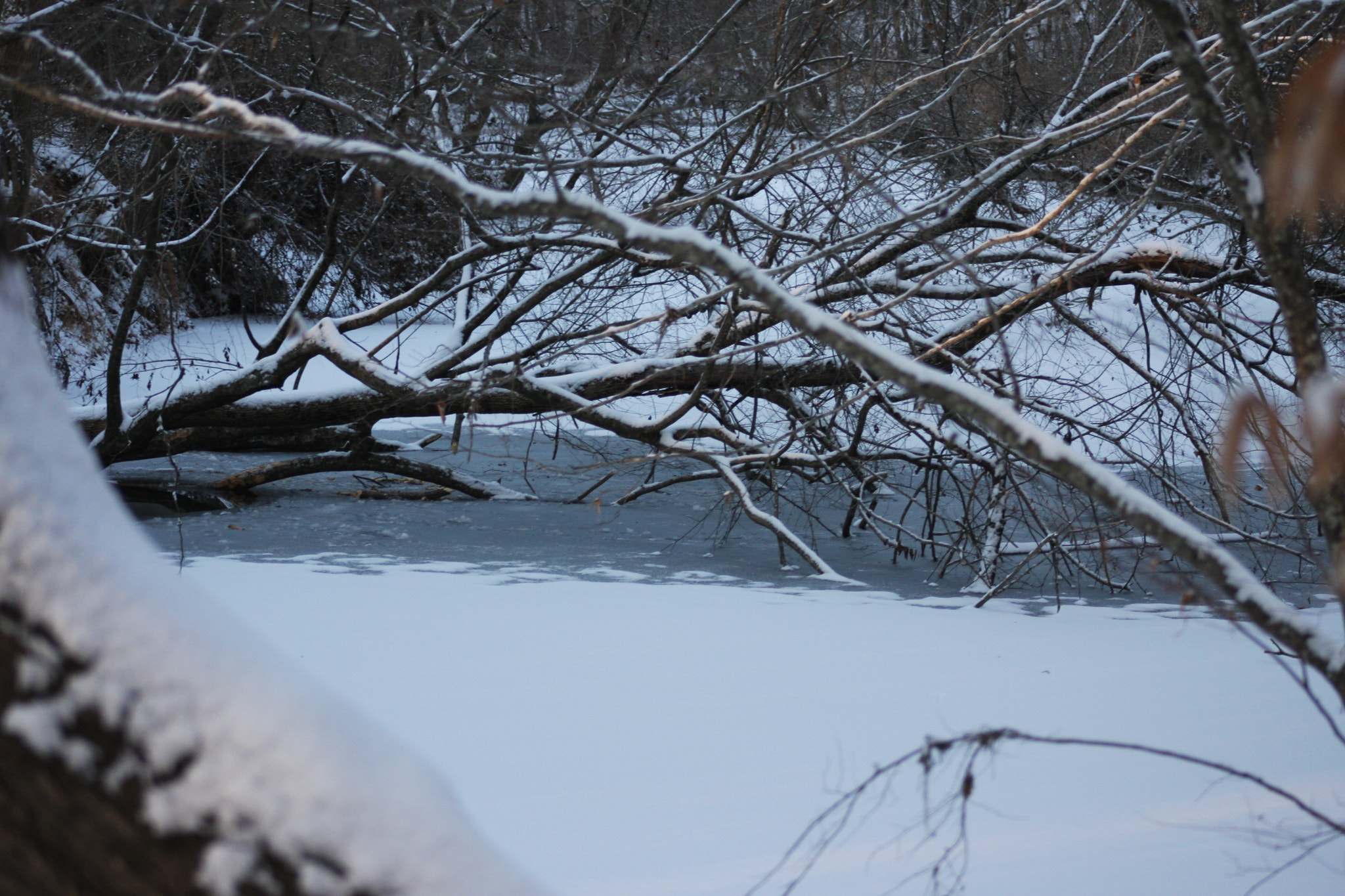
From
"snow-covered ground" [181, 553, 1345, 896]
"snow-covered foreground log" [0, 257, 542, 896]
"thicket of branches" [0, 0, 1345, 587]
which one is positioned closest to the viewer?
"snow-covered foreground log" [0, 257, 542, 896]

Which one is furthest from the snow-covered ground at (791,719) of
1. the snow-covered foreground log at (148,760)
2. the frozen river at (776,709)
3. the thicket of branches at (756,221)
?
the snow-covered foreground log at (148,760)

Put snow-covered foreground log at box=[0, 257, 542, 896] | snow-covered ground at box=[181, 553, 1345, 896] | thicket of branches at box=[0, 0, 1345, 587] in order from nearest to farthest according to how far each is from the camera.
Result: snow-covered foreground log at box=[0, 257, 542, 896]
snow-covered ground at box=[181, 553, 1345, 896]
thicket of branches at box=[0, 0, 1345, 587]

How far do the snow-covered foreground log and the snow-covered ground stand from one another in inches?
49.5

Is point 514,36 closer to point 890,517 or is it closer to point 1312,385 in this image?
point 890,517

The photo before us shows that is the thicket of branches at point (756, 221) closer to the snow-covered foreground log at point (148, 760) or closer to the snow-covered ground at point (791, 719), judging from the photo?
the snow-covered ground at point (791, 719)

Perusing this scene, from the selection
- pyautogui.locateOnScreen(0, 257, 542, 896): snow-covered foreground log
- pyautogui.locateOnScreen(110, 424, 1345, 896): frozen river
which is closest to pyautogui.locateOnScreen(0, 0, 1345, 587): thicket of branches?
pyautogui.locateOnScreen(110, 424, 1345, 896): frozen river

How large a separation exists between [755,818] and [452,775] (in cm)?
66

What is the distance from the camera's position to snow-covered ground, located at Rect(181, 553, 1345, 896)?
2.06 meters

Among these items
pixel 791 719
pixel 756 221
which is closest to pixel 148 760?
pixel 791 719

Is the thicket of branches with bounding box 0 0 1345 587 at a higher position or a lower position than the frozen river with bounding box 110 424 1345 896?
higher

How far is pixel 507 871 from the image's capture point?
2.70 ft

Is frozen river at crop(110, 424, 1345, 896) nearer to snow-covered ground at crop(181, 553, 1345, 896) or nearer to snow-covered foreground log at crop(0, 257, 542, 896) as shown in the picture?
snow-covered ground at crop(181, 553, 1345, 896)

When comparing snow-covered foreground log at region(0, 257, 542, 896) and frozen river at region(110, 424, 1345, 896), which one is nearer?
snow-covered foreground log at region(0, 257, 542, 896)

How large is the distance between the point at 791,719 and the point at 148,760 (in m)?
2.19
